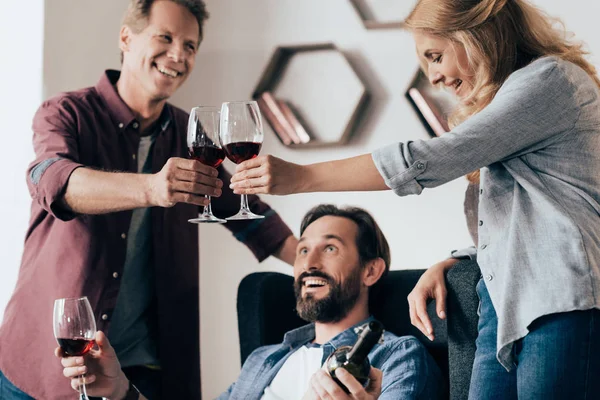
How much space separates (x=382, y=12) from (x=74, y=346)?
2301 mm

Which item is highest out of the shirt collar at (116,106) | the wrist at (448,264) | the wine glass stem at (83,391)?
the shirt collar at (116,106)

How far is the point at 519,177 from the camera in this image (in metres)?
1.59

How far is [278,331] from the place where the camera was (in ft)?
8.57

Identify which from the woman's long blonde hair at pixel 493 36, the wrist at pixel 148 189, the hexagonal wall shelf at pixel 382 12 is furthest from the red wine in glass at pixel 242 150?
the hexagonal wall shelf at pixel 382 12

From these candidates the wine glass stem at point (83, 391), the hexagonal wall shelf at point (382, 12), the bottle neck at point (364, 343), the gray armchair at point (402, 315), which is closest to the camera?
the bottle neck at point (364, 343)

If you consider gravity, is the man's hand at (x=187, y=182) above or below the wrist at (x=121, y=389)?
above

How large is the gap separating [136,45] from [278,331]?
3.34 feet

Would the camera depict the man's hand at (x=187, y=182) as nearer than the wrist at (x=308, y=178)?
No

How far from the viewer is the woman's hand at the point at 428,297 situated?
199 cm

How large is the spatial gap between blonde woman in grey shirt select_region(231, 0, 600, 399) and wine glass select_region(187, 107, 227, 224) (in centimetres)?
12

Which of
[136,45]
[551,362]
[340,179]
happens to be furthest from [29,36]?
[551,362]

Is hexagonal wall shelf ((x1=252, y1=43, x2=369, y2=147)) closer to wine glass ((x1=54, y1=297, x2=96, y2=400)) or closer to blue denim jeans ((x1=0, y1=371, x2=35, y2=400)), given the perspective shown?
blue denim jeans ((x1=0, y1=371, x2=35, y2=400))

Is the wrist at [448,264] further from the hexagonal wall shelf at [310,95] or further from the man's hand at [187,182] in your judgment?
the hexagonal wall shelf at [310,95]

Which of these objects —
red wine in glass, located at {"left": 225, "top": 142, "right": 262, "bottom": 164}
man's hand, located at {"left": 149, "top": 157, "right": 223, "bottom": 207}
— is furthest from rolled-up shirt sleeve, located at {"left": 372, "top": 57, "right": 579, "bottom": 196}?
man's hand, located at {"left": 149, "top": 157, "right": 223, "bottom": 207}
